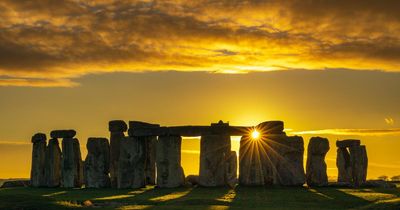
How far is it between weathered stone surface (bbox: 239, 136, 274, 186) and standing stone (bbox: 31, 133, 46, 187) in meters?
13.7

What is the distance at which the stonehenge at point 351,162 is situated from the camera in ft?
135

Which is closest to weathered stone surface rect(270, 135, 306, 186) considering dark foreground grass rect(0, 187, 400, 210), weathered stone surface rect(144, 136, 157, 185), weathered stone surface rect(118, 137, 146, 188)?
dark foreground grass rect(0, 187, 400, 210)

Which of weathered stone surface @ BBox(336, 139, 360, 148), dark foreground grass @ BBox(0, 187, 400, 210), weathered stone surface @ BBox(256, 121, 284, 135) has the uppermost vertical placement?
weathered stone surface @ BBox(256, 121, 284, 135)

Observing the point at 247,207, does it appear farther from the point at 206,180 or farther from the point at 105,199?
the point at 206,180

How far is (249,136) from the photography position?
1521 inches

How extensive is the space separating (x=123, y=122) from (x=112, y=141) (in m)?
1.41

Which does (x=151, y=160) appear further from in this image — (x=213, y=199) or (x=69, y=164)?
(x=213, y=199)

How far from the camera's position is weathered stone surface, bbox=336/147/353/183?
42438mm

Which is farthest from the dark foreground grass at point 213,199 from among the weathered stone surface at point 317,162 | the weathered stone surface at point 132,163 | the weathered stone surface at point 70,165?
the weathered stone surface at point 70,165

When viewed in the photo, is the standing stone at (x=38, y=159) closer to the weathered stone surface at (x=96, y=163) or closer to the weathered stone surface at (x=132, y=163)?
the weathered stone surface at (x=96, y=163)

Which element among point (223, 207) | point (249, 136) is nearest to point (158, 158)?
point (249, 136)

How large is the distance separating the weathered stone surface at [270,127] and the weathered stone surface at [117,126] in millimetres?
8393

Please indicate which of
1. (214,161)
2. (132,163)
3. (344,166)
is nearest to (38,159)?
(132,163)

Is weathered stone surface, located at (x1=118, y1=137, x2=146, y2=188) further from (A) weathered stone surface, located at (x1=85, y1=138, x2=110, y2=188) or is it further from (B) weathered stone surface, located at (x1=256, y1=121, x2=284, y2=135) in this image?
(B) weathered stone surface, located at (x1=256, y1=121, x2=284, y2=135)
